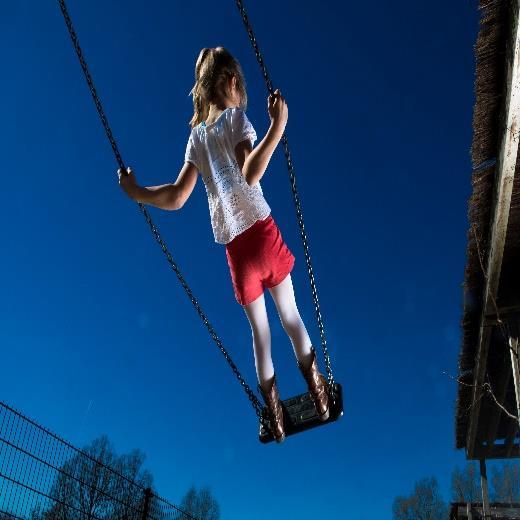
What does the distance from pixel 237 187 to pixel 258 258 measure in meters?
0.30

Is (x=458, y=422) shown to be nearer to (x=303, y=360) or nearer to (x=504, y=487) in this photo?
(x=303, y=360)

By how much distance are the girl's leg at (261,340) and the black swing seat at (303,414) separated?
1.31ft

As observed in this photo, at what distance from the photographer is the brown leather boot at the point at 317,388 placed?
127 inches

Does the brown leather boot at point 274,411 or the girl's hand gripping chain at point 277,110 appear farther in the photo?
the brown leather boot at point 274,411

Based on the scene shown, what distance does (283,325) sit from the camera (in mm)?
3014

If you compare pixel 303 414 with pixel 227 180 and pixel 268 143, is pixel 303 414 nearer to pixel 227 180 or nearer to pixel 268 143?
pixel 227 180

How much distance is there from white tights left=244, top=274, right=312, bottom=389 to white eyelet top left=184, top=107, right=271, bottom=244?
1.36 ft

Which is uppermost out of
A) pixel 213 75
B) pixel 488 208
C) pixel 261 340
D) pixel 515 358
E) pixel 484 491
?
pixel 488 208

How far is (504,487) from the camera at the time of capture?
2759 cm

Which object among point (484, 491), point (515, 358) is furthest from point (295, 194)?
point (484, 491)

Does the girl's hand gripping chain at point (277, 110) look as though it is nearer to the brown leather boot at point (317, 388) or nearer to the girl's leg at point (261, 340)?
the girl's leg at point (261, 340)

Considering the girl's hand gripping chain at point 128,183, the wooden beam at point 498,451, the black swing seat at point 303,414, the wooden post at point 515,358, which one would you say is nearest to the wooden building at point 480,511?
the wooden beam at point 498,451

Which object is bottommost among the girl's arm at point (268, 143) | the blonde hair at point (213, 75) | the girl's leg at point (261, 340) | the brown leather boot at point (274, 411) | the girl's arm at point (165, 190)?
the brown leather boot at point (274, 411)

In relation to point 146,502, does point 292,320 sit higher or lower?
lower
